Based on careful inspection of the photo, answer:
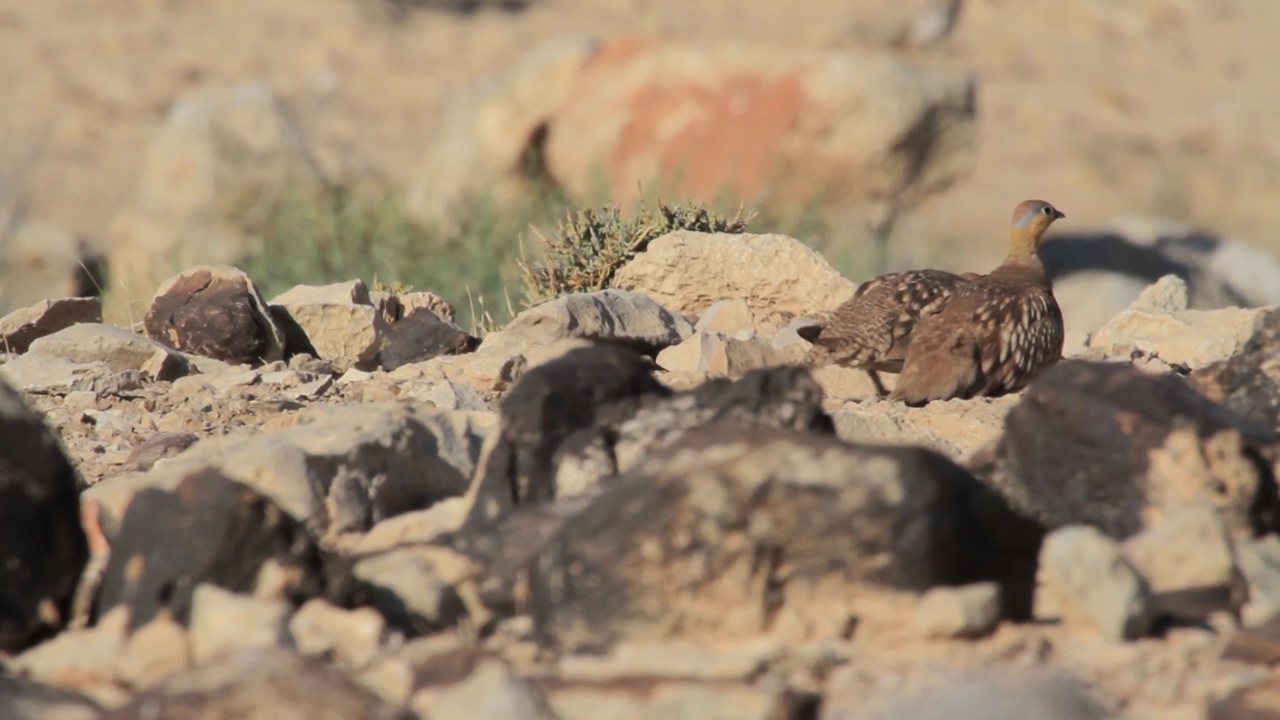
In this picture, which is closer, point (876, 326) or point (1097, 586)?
point (1097, 586)

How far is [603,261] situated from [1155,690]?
506 centimetres

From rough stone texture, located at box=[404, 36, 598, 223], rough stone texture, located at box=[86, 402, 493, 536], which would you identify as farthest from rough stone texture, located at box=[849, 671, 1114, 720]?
rough stone texture, located at box=[404, 36, 598, 223]

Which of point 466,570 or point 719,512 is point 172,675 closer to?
point 466,570

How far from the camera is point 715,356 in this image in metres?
6.23

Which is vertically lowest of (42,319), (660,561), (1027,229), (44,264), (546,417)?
(44,264)

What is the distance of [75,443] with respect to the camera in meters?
5.61

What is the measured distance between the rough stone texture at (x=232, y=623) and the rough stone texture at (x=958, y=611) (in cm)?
130

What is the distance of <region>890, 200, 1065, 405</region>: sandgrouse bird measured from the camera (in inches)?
256

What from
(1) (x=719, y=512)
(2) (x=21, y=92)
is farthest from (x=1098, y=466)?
(2) (x=21, y=92)


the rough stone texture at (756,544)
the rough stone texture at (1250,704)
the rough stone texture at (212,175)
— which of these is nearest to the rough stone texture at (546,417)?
the rough stone texture at (756,544)

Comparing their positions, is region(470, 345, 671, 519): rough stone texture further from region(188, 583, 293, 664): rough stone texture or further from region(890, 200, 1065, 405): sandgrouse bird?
region(890, 200, 1065, 405): sandgrouse bird

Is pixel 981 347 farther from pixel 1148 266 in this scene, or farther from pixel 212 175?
pixel 212 175

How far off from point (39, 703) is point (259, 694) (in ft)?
1.78

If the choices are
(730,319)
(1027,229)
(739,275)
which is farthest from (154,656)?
(1027,229)
